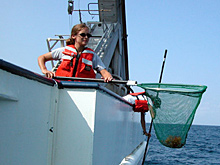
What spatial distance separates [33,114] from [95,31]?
25.2 feet

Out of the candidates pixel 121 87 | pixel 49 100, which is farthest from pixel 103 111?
pixel 121 87

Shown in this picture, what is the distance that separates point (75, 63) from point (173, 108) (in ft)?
4.46

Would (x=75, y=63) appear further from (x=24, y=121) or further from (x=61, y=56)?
(x=24, y=121)

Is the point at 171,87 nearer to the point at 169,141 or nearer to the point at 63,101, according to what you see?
the point at 169,141

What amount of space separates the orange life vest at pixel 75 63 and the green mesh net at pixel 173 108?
2.39 ft

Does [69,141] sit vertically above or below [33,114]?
below

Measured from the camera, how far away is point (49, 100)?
103 inches

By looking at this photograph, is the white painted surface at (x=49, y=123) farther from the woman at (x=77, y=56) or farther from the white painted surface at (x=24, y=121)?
the woman at (x=77, y=56)

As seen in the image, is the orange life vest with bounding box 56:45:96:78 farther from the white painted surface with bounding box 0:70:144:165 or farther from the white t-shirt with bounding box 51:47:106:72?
the white painted surface with bounding box 0:70:144:165

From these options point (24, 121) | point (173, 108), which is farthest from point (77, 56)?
point (24, 121)

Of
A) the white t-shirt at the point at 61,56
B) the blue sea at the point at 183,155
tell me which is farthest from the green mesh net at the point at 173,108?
the blue sea at the point at 183,155

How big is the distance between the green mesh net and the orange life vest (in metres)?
0.73

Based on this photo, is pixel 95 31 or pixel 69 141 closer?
pixel 69 141

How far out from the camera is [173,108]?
4008 mm
